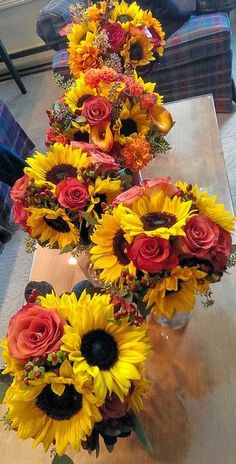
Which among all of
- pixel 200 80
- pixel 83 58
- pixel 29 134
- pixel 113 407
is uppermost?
pixel 83 58

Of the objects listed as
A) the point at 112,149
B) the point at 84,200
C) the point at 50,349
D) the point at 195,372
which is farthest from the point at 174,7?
the point at 50,349

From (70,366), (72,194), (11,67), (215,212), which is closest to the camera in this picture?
(70,366)

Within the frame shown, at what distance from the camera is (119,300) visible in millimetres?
627

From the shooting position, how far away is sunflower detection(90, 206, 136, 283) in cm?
68

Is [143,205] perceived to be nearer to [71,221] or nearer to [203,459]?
[71,221]

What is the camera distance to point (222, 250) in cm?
63

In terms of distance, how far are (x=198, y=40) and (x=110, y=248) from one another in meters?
1.54

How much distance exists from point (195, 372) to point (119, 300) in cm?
35

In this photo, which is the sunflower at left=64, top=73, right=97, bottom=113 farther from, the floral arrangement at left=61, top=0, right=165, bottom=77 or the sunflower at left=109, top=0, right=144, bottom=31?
the sunflower at left=109, top=0, right=144, bottom=31

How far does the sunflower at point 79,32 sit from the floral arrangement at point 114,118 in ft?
0.61

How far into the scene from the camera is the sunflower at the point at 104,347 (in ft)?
1.85

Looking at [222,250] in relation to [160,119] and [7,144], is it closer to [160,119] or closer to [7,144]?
[160,119]

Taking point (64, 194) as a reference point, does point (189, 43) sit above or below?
below

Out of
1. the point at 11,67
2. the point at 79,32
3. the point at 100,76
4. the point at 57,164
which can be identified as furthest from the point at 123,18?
the point at 11,67
